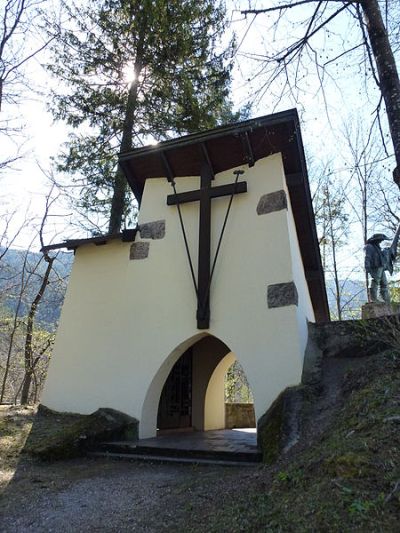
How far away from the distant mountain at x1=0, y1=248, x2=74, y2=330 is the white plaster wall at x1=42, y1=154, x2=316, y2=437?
5.38 m

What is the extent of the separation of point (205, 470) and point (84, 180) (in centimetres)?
727

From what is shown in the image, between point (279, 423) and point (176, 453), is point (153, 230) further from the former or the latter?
point (279, 423)

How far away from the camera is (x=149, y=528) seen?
2.63m

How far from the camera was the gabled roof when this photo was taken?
565cm

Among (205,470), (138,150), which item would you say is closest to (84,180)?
(138,150)

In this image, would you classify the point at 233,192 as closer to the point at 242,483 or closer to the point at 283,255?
the point at 283,255

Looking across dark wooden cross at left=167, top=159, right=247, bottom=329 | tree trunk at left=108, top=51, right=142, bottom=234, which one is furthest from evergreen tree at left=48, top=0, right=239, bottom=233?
dark wooden cross at left=167, top=159, right=247, bottom=329

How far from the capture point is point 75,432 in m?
4.82

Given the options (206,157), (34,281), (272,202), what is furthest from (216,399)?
(34,281)

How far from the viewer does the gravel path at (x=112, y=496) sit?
2742mm

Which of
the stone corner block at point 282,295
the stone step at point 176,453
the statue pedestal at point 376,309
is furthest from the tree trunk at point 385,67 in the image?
the stone step at point 176,453

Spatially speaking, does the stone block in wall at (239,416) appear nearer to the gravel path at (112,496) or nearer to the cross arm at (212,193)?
the gravel path at (112,496)

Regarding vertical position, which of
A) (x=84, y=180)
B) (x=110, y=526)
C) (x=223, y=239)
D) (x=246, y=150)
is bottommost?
(x=110, y=526)

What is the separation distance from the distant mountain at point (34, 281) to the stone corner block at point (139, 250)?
18.8 ft
